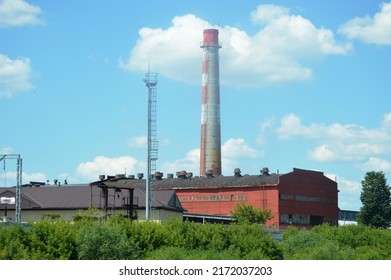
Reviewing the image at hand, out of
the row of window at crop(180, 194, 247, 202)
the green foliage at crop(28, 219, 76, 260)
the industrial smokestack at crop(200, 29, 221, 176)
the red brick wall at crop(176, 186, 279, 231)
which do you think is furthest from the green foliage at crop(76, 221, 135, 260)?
the industrial smokestack at crop(200, 29, 221, 176)

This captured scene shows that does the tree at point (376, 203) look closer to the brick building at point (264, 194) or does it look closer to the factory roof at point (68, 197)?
the brick building at point (264, 194)

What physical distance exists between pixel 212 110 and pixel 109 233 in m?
73.5

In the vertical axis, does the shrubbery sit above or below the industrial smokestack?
below

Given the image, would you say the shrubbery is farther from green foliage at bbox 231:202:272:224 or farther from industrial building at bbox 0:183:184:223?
green foliage at bbox 231:202:272:224

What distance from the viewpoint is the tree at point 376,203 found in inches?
3907

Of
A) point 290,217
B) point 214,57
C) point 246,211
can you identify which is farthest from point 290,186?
point 214,57

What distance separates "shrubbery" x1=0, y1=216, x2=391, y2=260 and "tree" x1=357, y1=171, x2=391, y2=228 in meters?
50.2

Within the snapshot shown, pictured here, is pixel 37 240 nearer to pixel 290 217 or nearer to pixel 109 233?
pixel 109 233

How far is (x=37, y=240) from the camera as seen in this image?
36.9 meters

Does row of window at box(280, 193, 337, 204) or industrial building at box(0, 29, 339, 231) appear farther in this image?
row of window at box(280, 193, 337, 204)

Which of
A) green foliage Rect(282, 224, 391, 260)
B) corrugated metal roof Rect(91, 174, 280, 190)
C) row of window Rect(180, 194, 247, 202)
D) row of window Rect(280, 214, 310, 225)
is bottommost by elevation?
green foliage Rect(282, 224, 391, 260)

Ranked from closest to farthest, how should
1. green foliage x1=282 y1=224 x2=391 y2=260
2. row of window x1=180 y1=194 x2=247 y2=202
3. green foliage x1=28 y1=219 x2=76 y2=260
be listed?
green foliage x1=28 y1=219 x2=76 y2=260 → green foliage x1=282 y1=224 x2=391 y2=260 → row of window x1=180 y1=194 x2=247 y2=202

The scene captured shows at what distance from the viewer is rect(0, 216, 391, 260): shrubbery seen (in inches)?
1420

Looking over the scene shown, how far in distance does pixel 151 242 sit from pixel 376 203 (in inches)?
2586
